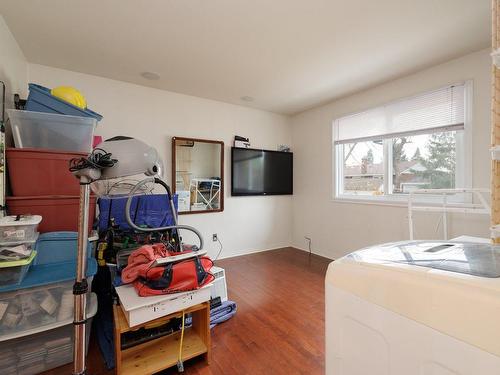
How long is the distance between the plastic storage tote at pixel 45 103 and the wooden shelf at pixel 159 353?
1757 mm

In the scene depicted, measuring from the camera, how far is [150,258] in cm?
140

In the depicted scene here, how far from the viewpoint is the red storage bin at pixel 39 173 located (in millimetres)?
1558

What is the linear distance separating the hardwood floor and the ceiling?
2392 millimetres

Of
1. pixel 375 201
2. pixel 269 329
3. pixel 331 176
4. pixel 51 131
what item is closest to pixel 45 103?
pixel 51 131

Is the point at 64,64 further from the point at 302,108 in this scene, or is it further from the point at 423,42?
the point at 423,42

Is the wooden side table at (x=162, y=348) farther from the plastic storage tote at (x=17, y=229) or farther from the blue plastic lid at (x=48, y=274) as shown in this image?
the plastic storage tote at (x=17, y=229)

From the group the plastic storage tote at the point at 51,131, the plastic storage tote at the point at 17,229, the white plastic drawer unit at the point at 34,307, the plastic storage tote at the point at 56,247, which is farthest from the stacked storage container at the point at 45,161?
the white plastic drawer unit at the point at 34,307

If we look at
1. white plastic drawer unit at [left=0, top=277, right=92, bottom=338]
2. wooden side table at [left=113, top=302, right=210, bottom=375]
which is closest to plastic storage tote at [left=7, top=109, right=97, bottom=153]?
white plastic drawer unit at [left=0, top=277, right=92, bottom=338]

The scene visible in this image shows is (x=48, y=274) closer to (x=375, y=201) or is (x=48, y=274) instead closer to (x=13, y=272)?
(x=13, y=272)

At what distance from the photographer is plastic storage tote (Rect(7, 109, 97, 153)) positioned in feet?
5.32

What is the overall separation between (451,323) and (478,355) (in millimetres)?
55

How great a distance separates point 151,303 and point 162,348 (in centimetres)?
51

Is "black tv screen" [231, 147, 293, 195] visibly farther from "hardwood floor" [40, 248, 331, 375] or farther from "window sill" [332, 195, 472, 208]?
"hardwood floor" [40, 248, 331, 375]

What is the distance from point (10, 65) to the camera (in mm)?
1954
